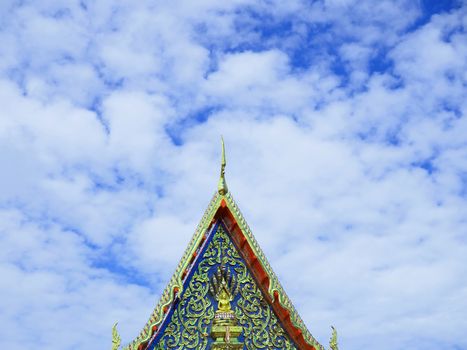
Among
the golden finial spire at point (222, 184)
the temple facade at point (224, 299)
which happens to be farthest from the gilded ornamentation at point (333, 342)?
the golden finial spire at point (222, 184)

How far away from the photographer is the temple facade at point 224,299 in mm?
11531

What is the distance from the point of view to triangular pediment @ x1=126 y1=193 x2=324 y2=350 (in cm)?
1155

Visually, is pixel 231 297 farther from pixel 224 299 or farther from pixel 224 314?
pixel 224 314

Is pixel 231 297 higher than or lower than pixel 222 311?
higher

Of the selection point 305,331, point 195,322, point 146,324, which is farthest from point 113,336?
point 305,331

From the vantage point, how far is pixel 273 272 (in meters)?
12.0

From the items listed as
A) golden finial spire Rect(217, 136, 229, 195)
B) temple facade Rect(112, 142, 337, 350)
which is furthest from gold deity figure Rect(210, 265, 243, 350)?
golden finial spire Rect(217, 136, 229, 195)

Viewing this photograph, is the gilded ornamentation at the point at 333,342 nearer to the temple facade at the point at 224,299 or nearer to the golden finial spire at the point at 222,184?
the temple facade at the point at 224,299

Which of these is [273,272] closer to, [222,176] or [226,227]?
[226,227]

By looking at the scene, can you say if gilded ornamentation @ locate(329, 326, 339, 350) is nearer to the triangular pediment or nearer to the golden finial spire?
the triangular pediment

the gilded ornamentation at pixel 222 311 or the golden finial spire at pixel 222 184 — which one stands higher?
the golden finial spire at pixel 222 184

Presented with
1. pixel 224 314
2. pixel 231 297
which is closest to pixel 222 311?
pixel 224 314

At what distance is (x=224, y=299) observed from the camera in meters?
11.8

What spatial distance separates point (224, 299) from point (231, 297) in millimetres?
181
